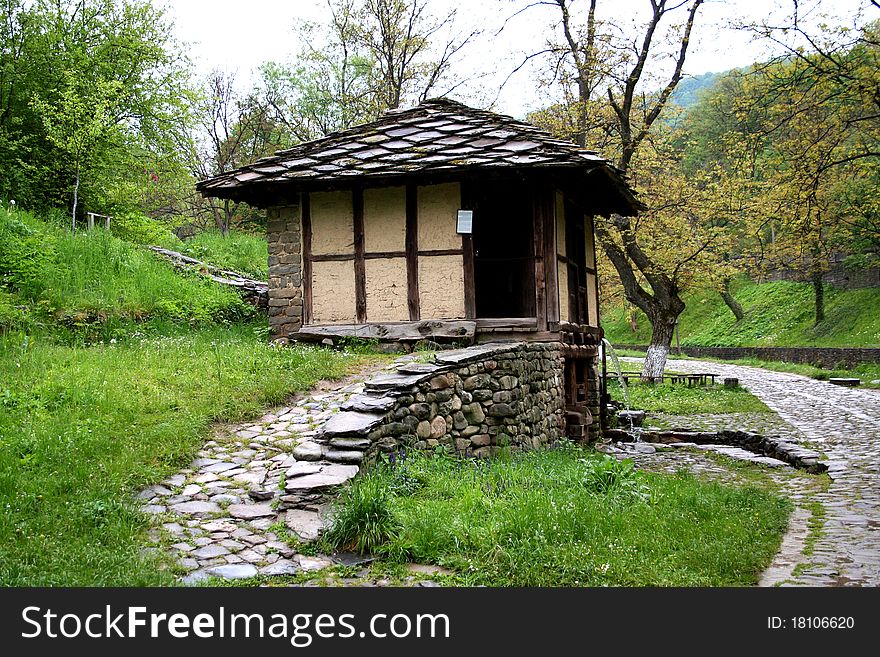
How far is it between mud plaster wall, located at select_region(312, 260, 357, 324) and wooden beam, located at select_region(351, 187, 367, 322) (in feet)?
0.26

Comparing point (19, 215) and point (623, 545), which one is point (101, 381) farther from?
point (19, 215)

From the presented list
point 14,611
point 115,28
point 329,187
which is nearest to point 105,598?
point 14,611

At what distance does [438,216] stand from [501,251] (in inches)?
166

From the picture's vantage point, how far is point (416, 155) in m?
10.6

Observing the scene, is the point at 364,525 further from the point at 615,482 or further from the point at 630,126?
the point at 630,126

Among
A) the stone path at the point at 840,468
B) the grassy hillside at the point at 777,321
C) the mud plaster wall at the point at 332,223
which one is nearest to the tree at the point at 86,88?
the mud plaster wall at the point at 332,223

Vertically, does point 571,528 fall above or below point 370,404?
below

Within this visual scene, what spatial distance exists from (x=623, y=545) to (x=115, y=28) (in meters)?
22.9

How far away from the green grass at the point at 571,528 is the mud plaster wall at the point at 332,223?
5.06 meters

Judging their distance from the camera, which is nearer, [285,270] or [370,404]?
[370,404]

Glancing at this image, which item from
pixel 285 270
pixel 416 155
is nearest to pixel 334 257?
pixel 285 270

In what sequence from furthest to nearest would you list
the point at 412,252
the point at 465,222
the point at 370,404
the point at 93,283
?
the point at 93,283 < the point at 412,252 < the point at 465,222 < the point at 370,404

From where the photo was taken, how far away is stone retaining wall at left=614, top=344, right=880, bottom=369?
78.8ft

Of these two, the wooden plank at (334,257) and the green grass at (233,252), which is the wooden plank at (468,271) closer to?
the wooden plank at (334,257)
